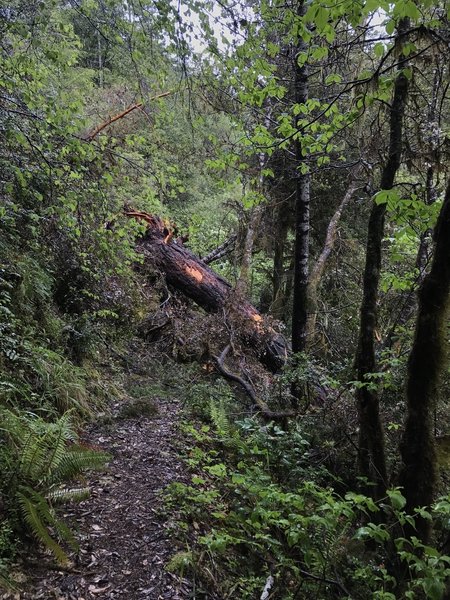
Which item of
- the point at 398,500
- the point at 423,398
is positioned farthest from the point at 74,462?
the point at 423,398

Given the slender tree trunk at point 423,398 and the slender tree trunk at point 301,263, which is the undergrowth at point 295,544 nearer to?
the slender tree trunk at point 423,398

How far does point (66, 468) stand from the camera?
11.4 feet

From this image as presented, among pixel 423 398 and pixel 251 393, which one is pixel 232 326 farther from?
pixel 423 398

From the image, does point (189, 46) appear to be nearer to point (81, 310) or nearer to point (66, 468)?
point (66, 468)

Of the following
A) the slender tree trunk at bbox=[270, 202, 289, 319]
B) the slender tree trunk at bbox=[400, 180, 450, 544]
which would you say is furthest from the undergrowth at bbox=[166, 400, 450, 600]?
the slender tree trunk at bbox=[270, 202, 289, 319]

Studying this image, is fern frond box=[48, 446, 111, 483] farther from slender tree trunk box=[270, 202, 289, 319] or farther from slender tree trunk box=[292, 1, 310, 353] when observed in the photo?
slender tree trunk box=[270, 202, 289, 319]

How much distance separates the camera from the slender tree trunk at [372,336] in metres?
4.10

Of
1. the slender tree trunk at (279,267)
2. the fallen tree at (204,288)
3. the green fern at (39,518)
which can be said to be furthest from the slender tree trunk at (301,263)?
the green fern at (39,518)

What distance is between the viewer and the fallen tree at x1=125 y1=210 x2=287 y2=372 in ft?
30.5

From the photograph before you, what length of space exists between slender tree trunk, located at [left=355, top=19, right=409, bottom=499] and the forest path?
206cm

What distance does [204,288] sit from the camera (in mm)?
10523

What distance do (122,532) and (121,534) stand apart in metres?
0.03

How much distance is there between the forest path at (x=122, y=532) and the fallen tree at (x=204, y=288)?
13.9 ft

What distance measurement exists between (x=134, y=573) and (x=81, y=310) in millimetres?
5429
